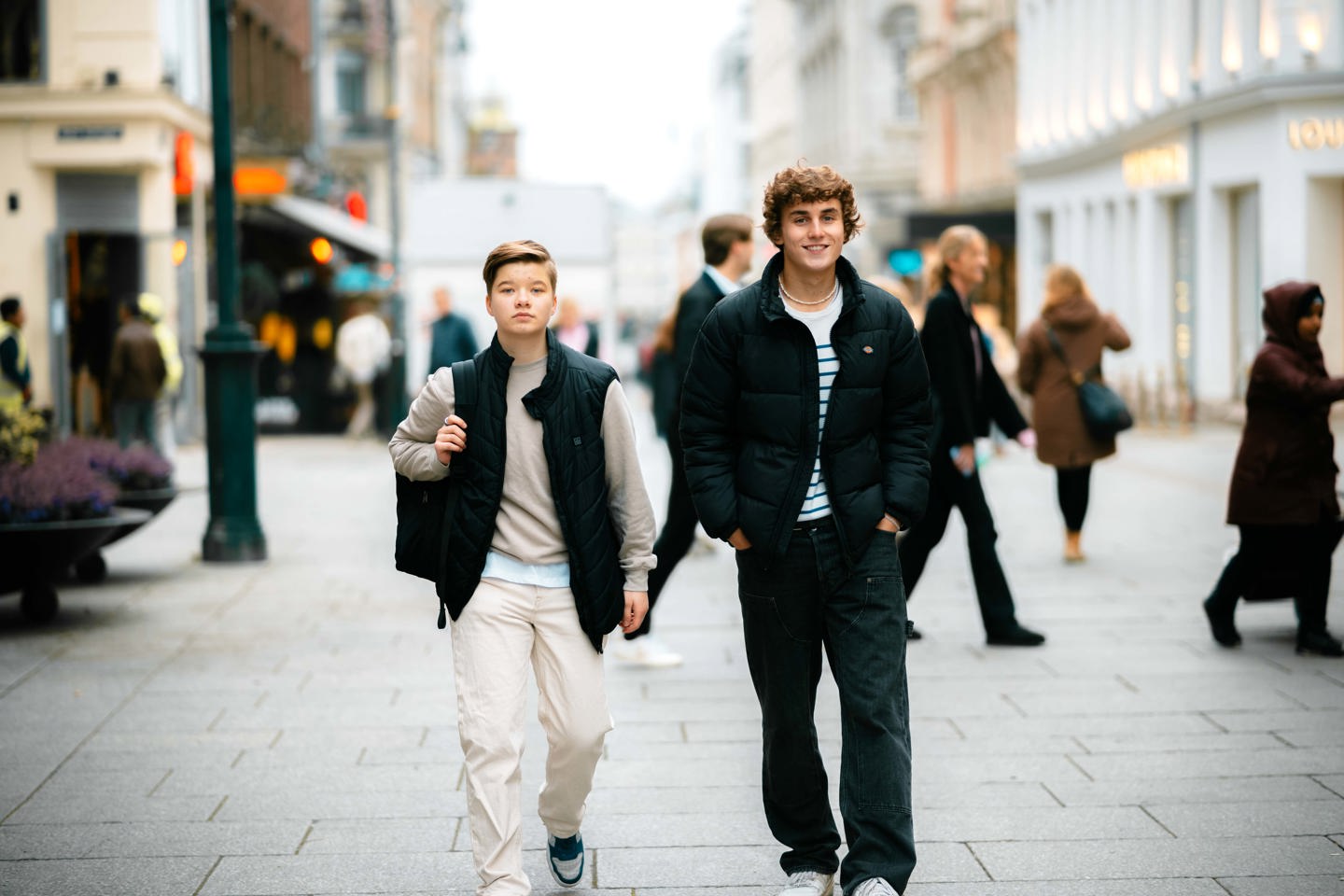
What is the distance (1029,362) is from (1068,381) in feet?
1.07

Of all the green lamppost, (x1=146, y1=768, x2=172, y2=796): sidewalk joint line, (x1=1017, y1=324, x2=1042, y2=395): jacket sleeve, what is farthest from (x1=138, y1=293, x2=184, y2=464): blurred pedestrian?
(x1=146, y1=768, x2=172, y2=796): sidewalk joint line

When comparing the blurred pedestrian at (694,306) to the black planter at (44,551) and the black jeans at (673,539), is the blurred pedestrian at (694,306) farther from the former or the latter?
the black planter at (44,551)

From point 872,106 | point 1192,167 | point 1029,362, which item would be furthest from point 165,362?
point 872,106

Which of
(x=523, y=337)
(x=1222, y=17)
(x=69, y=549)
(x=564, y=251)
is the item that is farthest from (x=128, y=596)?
(x=1222, y=17)

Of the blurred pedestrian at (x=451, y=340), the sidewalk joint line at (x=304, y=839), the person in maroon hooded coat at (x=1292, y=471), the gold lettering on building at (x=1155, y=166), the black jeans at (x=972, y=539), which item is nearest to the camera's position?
the sidewalk joint line at (x=304, y=839)

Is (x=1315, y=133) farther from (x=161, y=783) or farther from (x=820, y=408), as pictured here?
(x=820, y=408)

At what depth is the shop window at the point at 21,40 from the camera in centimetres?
2352

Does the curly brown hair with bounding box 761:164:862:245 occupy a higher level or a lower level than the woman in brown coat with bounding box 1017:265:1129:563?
higher

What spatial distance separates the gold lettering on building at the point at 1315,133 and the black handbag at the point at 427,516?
20187 millimetres

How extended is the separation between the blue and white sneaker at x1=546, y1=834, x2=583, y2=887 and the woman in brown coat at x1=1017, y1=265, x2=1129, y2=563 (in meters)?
6.89

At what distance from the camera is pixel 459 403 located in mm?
4953

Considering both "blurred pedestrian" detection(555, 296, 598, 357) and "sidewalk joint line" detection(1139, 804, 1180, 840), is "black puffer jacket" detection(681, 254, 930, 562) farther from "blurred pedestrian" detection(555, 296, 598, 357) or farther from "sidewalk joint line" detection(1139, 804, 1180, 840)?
"blurred pedestrian" detection(555, 296, 598, 357)

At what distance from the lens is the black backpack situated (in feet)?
16.4

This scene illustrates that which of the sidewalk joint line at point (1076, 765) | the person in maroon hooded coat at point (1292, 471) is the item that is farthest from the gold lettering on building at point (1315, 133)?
the sidewalk joint line at point (1076, 765)
